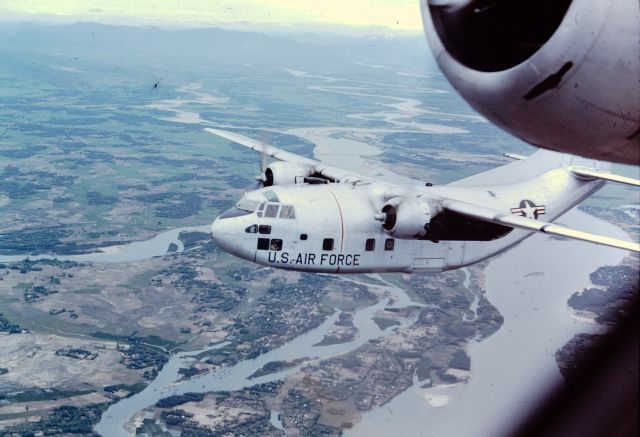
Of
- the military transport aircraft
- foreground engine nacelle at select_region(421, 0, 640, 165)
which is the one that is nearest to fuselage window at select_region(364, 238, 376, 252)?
the military transport aircraft

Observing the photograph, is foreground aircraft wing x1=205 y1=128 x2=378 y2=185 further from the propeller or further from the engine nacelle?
the engine nacelle

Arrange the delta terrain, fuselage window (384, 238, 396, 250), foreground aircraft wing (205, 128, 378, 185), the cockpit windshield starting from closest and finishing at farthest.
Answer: the cockpit windshield
fuselage window (384, 238, 396, 250)
foreground aircraft wing (205, 128, 378, 185)
the delta terrain

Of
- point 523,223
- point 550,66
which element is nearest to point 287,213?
point 523,223

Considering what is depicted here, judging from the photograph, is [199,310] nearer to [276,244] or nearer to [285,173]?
[285,173]

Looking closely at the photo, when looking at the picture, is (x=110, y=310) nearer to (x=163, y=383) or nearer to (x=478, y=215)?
(x=163, y=383)

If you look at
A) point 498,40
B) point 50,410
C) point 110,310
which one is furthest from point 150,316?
point 498,40

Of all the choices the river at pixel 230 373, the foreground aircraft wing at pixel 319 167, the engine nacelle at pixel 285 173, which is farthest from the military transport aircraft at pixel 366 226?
the river at pixel 230 373
